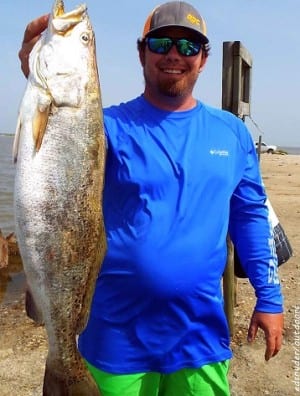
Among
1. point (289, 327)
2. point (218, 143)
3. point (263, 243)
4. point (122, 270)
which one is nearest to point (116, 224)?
point (122, 270)

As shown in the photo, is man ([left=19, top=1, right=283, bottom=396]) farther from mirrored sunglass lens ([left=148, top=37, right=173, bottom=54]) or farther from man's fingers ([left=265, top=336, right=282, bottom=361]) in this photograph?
man's fingers ([left=265, top=336, right=282, bottom=361])

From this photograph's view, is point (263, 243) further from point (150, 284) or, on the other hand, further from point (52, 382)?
point (52, 382)

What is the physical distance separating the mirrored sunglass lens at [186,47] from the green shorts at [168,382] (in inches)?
73.8

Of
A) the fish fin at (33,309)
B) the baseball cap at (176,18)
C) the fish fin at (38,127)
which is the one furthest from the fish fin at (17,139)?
the baseball cap at (176,18)

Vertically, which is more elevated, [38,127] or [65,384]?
[38,127]

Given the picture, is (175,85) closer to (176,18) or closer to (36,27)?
(176,18)

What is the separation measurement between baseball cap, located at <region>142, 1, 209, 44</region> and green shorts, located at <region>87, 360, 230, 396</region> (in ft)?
6.59

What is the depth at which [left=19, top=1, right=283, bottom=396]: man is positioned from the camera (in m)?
2.96

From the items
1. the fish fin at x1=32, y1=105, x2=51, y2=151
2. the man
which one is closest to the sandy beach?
the man

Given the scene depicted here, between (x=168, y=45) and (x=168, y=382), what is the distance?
2005 millimetres

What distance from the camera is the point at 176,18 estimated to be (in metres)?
3.14

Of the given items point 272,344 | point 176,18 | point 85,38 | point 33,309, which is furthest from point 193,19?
point 272,344

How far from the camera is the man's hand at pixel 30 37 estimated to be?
2703mm

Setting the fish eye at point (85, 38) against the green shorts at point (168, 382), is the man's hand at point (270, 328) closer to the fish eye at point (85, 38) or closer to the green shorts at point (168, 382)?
the green shorts at point (168, 382)
